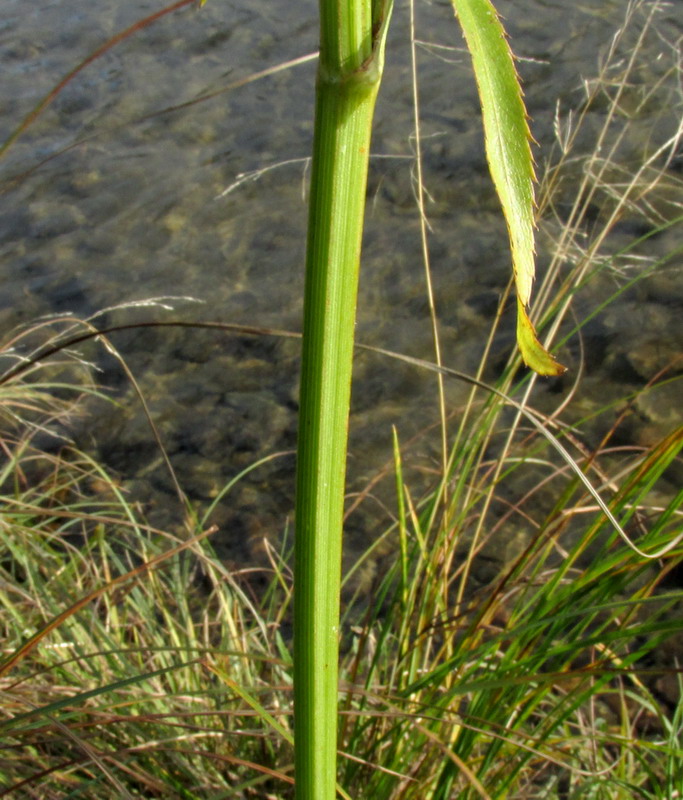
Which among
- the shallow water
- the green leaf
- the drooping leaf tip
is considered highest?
the green leaf

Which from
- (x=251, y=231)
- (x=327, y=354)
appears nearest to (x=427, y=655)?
(x=327, y=354)

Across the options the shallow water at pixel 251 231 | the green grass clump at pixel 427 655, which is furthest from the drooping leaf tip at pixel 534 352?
the shallow water at pixel 251 231

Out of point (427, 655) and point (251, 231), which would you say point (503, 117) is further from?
point (251, 231)

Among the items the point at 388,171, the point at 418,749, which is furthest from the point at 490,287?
the point at 418,749

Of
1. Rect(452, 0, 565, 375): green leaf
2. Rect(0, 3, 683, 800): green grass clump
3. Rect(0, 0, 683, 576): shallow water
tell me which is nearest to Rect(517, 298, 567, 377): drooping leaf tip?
Rect(452, 0, 565, 375): green leaf

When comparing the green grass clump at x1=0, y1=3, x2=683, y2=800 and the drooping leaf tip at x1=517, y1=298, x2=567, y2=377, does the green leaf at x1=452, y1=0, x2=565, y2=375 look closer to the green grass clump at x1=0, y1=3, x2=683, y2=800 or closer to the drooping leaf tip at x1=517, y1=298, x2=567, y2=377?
the drooping leaf tip at x1=517, y1=298, x2=567, y2=377
